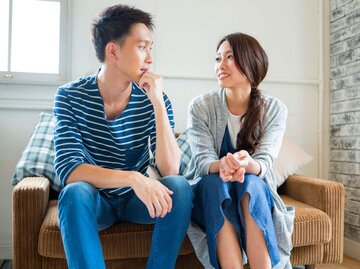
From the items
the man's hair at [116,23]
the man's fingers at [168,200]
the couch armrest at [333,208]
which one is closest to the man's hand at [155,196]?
the man's fingers at [168,200]

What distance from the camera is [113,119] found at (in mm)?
1452

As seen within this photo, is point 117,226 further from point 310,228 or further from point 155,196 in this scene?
point 310,228

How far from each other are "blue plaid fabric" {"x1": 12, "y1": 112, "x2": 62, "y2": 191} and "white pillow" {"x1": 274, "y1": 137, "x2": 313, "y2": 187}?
1.08 metres

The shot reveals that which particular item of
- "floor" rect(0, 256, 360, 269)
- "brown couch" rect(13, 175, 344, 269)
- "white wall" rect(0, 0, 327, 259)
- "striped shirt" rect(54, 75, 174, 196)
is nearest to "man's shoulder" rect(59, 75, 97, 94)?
"striped shirt" rect(54, 75, 174, 196)

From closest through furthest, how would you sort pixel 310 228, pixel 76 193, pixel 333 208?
pixel 76 193
pixel 310 228
pixel 333 208

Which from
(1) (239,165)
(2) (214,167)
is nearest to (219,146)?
(2) (214,167)

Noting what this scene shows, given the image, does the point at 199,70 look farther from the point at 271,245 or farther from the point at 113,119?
the point at 271,245

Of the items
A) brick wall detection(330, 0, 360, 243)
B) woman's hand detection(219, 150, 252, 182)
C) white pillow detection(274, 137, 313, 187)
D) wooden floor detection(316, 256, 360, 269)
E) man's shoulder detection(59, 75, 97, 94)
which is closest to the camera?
woman's hand detection(219, 150, 252, 182)

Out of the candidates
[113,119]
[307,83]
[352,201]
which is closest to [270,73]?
[307,83]

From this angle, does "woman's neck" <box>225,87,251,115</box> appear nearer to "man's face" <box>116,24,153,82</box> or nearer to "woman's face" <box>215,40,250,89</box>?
"woman's face" <box>215,40,250,89</box>

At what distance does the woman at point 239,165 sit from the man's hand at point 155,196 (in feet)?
0.66

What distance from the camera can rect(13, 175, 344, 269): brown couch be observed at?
1378 millimetres

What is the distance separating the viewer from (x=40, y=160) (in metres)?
1.74

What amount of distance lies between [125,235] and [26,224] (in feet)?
1.16
